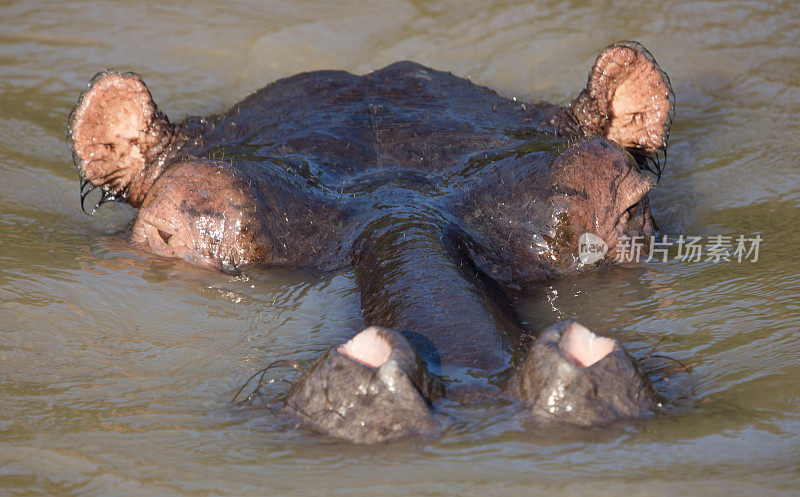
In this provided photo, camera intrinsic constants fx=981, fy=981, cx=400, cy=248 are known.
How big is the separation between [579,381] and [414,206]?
1624mm

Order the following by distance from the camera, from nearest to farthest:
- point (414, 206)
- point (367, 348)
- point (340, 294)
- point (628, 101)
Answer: point (367, 348) → point (340, 294) → point (414, 206) → point (628, 101)

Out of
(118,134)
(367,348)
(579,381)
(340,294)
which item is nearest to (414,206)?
(340,294)

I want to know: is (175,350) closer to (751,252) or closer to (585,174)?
(585,174)

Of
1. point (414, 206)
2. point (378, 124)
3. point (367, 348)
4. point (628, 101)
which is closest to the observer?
point (367, 348)

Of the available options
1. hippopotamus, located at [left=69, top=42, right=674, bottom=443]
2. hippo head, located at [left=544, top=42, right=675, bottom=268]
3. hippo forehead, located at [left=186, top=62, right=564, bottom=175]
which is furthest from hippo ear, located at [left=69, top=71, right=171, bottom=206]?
hippo head, located at [left=544, top=42, right=675, bottom=268]

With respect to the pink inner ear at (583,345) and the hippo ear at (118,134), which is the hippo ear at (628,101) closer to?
the hippo ear at (118,134)

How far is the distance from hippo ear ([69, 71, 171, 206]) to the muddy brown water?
33 centimetres

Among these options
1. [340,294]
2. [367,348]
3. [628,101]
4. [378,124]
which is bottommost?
[340,294]

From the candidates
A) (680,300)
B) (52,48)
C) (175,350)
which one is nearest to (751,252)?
(680,300)

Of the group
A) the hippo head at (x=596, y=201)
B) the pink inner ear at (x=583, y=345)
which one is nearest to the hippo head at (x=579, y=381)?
the pink inner ear at (x=583, y=345)

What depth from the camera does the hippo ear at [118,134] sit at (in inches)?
204

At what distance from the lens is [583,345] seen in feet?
9.71

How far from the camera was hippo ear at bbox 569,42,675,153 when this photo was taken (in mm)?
5207

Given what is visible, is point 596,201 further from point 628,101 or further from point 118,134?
point 118,134
